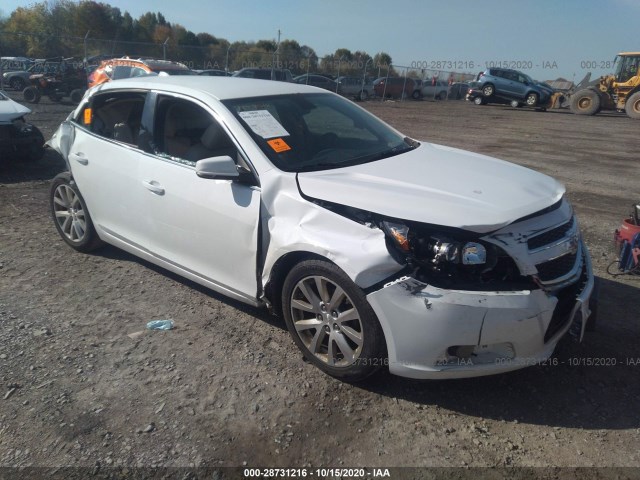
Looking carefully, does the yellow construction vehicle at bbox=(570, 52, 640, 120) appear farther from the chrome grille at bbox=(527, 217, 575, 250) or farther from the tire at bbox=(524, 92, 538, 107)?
the chrome grille at bbox=(527, 217, 575, 250)

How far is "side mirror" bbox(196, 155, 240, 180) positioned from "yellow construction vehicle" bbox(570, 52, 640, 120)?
2580 cm

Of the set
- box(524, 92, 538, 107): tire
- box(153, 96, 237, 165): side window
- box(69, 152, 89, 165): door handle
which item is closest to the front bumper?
box(153, 96, 237, 165): side window

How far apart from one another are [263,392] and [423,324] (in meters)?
1.07

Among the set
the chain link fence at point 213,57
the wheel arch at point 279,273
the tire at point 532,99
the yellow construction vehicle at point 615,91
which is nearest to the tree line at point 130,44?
the chain link fence at point 213,57

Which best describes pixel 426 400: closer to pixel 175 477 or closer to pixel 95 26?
pixel 175 477

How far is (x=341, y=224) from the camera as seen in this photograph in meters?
2.90

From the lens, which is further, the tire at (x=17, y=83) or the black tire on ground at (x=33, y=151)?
the tire at (x=17, y=83)

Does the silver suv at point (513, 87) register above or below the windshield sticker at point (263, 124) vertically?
above

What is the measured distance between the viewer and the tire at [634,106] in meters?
23.4

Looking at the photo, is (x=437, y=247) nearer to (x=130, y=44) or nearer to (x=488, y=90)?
(x=130, y=44)

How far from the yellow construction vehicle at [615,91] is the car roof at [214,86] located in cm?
2475

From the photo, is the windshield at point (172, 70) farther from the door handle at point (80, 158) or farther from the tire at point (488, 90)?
the tire at point (488, 90)

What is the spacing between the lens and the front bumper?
2604 mm

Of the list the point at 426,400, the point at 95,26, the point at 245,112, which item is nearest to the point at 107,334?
the point at 245,112
